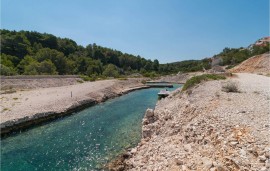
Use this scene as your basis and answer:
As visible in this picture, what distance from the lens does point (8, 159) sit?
14.5 metres

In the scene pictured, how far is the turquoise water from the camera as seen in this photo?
13812 mm

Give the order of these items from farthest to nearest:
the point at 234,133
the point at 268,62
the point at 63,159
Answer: the point at 268,62, the point at 63,159, the point at 234,133

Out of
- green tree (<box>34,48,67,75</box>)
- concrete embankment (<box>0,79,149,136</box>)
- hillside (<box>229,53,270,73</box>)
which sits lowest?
concrete embankment (<box>0,79,149,136</box>)

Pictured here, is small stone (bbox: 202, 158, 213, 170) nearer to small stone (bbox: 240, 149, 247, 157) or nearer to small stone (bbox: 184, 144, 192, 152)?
small stone (bbox: 240, 149, 247, 157)

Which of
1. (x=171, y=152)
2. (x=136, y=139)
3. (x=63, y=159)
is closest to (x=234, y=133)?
(x=171, y=152)

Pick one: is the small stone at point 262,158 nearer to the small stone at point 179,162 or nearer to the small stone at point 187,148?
the small stone at point 179,162

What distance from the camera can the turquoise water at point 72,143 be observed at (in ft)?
45.3

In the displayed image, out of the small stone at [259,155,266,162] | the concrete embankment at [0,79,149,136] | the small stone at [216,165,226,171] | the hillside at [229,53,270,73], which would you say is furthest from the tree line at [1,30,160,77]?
the small stone at [259,155,266,162]

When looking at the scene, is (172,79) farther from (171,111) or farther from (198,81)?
(171,111)

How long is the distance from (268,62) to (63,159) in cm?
5208

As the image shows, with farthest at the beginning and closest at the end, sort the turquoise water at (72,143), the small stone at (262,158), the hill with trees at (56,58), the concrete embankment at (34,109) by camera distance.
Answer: the hill with trees at (56,58)
the concrete embankment at (34,109)
the turquoise water at (72,143)
the small stone at (262,158)

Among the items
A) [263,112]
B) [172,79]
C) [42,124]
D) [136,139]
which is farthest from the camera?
[172,79]

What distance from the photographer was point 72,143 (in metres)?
17.3

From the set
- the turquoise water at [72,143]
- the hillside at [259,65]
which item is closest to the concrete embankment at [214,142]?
the turquoise water at [72,143]
